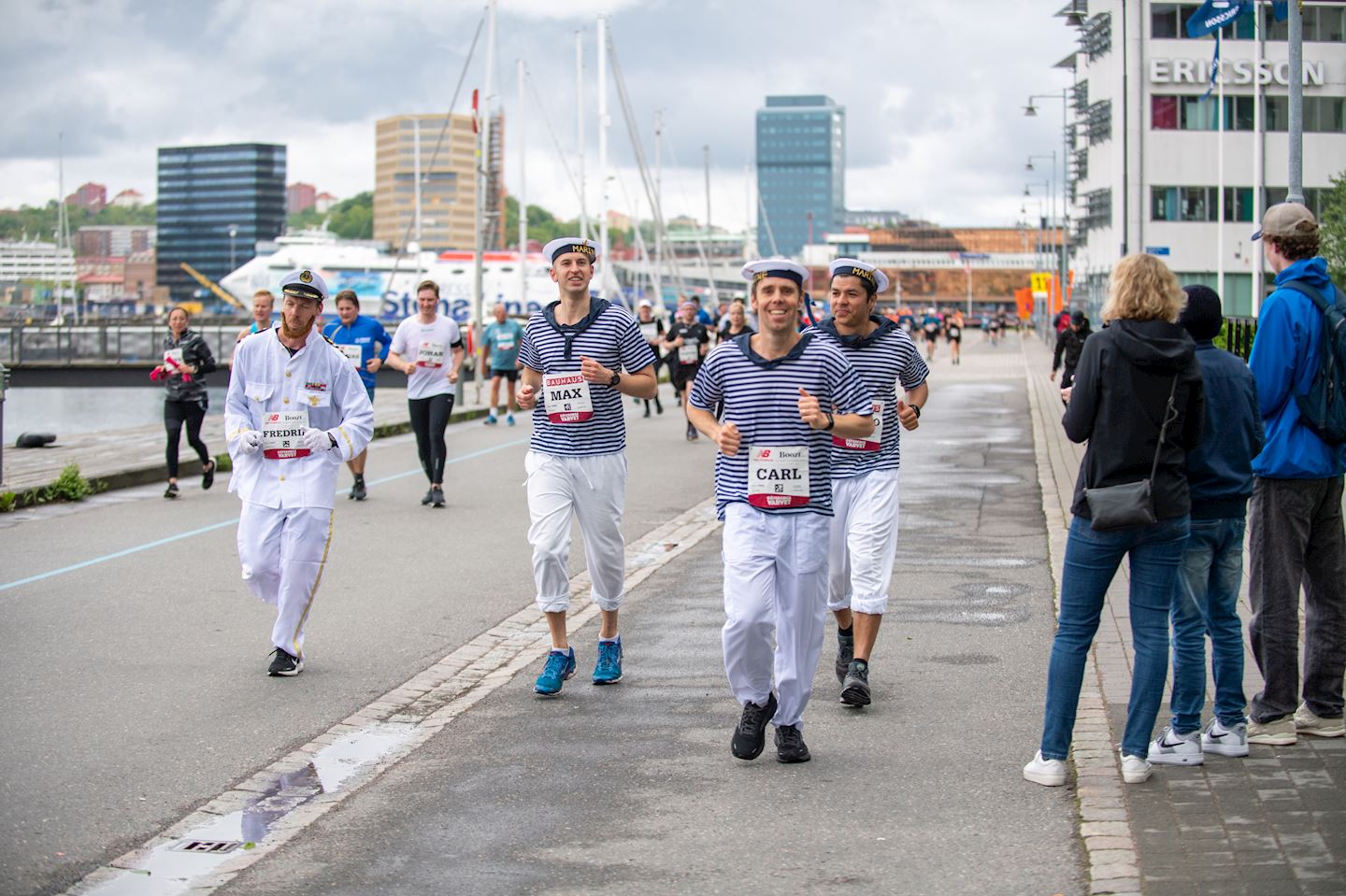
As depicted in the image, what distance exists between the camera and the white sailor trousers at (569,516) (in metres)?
7.43

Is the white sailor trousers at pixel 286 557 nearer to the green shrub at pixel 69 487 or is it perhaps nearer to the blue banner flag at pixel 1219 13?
the green shrub at pixel 69 487

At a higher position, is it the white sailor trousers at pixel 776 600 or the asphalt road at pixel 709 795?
the white sailor trousers at pixel 776 600

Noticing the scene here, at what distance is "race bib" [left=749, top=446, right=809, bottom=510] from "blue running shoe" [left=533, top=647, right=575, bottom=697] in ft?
6.02

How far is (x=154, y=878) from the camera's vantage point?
499 centimetres

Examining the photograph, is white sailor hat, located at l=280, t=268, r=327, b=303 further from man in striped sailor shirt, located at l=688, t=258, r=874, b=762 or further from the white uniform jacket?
man in striped sailor shirt, located at l=688, t=258, r=874, b=762

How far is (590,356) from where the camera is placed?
760 cm

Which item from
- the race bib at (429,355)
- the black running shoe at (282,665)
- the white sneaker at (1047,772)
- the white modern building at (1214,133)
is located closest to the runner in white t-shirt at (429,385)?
the race bib at (429,355)

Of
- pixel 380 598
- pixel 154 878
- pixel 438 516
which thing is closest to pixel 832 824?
pixel 154 878

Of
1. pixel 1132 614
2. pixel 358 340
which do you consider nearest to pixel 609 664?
pixel 1132 614

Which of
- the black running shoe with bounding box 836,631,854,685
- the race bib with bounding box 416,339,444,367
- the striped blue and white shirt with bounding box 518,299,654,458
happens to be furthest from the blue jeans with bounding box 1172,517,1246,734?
the race bib with bounding box 416,339,444,367

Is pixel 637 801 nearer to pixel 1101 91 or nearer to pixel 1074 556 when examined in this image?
pixel 1074 556

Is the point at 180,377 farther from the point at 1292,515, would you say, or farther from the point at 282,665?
the point at 1292,515

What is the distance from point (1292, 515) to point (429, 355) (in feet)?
33.4

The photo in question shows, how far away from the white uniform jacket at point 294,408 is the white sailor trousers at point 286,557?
0.06 m
